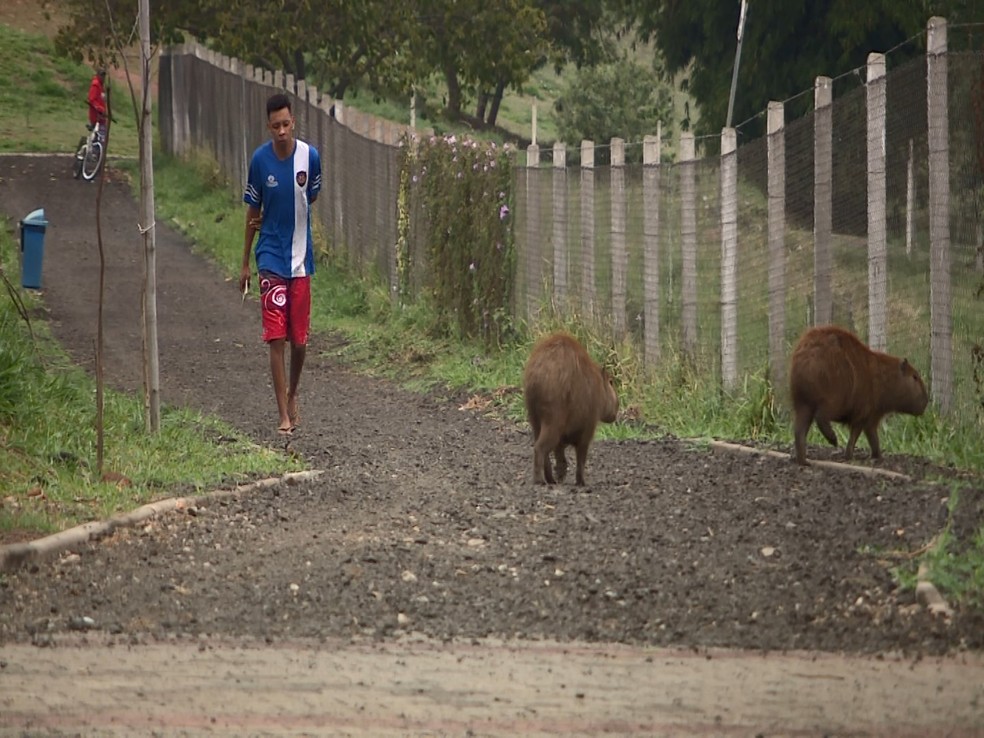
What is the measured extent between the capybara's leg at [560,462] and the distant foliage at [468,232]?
6514mm

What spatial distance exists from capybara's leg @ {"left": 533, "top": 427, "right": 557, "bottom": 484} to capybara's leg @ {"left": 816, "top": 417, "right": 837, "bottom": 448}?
1.52m

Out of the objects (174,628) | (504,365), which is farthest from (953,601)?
(504,365)

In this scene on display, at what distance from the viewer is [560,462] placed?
34.2ft

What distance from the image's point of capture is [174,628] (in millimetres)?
6645

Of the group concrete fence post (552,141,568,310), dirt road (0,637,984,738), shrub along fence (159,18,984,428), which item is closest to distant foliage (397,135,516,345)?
shrub along fence (159,18,984,428)

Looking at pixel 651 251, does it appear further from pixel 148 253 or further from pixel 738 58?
pixel 738 58

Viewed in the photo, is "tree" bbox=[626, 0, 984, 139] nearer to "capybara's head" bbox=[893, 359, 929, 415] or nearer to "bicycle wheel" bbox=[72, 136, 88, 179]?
"bicycle wheel" bbox=[72, 136, 88, 179]

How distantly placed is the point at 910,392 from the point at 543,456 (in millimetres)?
2107

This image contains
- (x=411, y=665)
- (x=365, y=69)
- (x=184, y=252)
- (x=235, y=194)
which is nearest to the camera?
(x=411, y=665)

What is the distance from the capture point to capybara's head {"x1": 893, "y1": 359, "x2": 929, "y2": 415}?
1031 centimetres

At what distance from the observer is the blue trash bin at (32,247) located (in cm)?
2036

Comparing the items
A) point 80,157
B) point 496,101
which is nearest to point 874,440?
point 80,157

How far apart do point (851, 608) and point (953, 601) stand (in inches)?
14.7

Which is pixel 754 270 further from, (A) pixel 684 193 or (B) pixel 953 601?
(B) pixel 953 601
